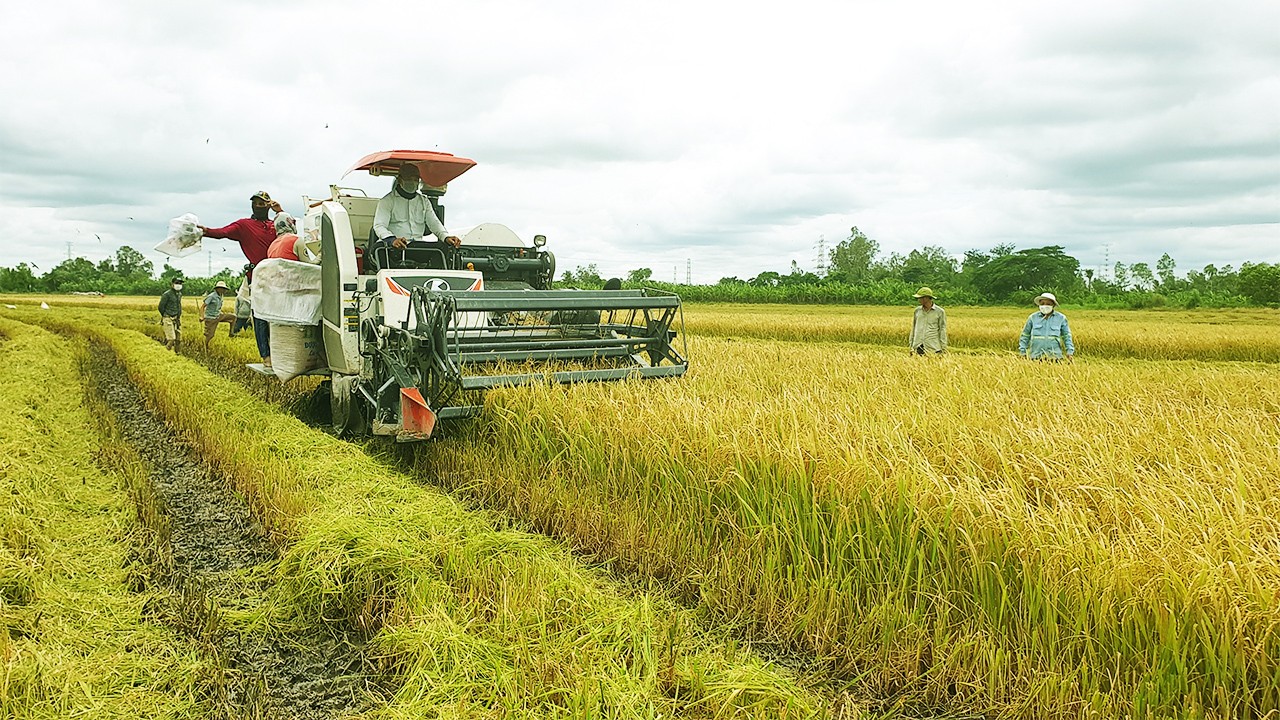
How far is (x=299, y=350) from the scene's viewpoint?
→ 750cm

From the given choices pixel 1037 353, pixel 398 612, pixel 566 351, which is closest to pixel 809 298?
pixel 1037 353

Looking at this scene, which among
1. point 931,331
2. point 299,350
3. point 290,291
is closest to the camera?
point 290,291

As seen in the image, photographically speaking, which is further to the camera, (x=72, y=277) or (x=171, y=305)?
(x=72, y=277)

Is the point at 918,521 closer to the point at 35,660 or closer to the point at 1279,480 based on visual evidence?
the point at 1279,480

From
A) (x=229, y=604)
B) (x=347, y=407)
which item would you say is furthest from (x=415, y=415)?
(x=347, y=407)

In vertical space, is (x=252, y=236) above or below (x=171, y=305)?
A: above

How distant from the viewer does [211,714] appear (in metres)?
2.93

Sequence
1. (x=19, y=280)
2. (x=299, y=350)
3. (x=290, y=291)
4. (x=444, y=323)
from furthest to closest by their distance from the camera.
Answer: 1. (x=19, y=280)
2. (x=299, y=350)
3. (x=290, y=291)
4. (x=444, y=323)

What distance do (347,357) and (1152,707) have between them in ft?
19.7

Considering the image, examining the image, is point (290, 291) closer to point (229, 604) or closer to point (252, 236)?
point (252, 236)

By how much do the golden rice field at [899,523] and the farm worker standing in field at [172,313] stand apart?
11030mm

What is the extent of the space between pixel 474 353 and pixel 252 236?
4397 millimetres

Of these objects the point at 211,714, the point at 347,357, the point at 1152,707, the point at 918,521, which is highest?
the point at 347,357

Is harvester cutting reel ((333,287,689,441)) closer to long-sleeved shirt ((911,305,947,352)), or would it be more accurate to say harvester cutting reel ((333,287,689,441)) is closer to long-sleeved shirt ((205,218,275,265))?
long-sleeved shirt ((205,218,275,265))
